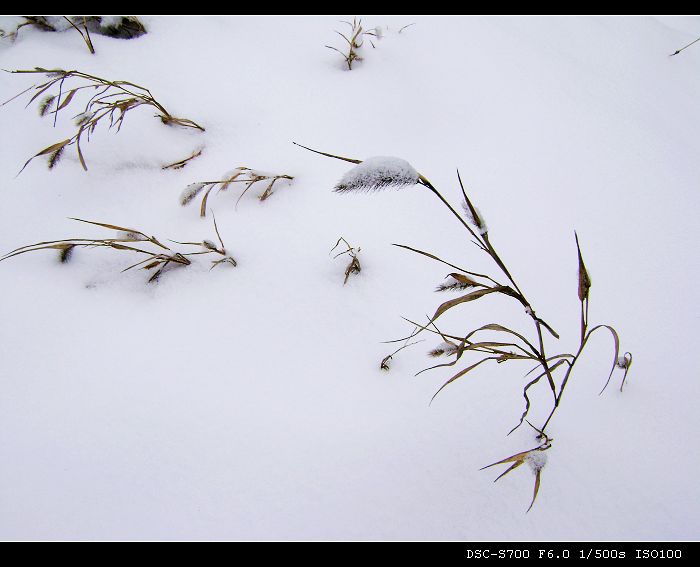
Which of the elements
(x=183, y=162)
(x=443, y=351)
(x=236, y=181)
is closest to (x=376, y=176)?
(x=443, y=351)

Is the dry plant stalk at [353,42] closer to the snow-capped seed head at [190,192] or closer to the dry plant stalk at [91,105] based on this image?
the dry plant stalk at [91,105]

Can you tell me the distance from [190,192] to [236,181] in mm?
Answer: 114

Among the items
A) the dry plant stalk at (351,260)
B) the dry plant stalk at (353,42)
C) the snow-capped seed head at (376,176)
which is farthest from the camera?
the dry plant stalk at (353,42)

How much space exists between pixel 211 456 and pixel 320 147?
0.81 m

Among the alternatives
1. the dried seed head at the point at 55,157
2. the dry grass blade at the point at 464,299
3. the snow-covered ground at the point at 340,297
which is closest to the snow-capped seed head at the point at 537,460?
the snow-covered ground at the point at 340,297

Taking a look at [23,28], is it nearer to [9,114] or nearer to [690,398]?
[9,114]

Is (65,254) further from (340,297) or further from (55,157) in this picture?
(340,297)

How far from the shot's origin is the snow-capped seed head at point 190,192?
0.99 m

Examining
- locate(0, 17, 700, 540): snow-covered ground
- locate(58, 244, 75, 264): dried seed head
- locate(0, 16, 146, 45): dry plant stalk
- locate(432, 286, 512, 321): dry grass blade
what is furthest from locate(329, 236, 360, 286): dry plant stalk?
locate(0, 16, 146, 45): dry plant stalk

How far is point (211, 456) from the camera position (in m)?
0.70

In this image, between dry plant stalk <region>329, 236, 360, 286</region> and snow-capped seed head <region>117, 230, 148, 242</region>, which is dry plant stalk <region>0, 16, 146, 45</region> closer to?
A: snow-capped seed head <region>117, 230, 148, 242</region>

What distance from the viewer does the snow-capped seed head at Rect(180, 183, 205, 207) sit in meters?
0.99

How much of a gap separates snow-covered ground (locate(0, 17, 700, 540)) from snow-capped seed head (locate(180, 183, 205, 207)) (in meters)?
0.05

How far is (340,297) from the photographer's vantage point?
2.86ft
